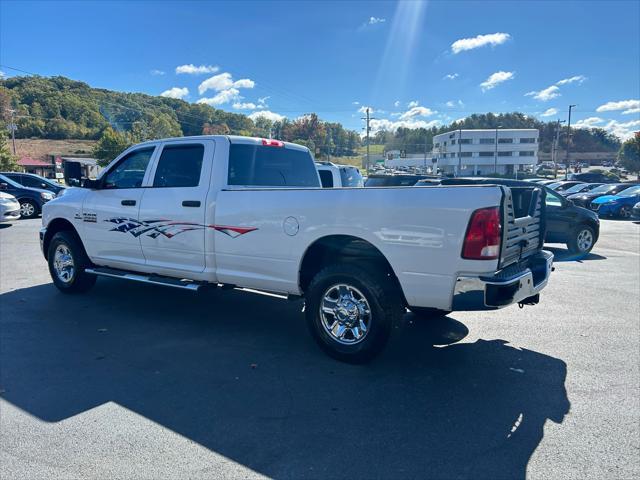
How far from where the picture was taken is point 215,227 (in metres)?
4.91

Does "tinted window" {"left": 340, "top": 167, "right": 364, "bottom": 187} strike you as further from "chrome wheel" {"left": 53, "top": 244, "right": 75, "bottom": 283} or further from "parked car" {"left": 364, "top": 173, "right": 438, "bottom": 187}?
"chrome wheel" {"left": 53, "top": 244, "right": 75, "bottom": 283}

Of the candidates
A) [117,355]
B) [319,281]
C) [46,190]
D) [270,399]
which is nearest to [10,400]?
[117,355]

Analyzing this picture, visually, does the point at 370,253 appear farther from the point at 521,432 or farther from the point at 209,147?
the point at 209,147

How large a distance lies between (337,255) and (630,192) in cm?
2181

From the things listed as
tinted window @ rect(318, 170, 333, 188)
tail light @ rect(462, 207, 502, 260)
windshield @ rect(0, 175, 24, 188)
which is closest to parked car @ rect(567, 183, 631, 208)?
tinted window @ rect(318, 170, 333, 188)

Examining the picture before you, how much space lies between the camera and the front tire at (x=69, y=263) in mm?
6395

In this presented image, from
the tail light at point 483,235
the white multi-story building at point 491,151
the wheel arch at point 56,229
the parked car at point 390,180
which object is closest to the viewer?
the tail light at point 483,235

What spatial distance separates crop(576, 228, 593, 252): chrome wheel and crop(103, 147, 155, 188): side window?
31.2ft

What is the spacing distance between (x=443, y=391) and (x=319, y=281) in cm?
142

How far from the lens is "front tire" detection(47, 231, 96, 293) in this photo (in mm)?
6395

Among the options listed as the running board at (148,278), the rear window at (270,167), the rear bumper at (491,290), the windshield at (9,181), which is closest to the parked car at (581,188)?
the rear window at (270,167)

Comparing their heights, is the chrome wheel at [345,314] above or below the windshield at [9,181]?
below

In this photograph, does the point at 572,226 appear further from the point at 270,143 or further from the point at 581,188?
the point at 581,188

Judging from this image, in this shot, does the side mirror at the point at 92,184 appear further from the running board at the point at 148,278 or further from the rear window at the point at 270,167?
the rear window at the point at 270,167
